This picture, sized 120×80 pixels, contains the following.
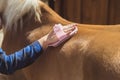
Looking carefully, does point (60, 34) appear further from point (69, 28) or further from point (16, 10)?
point (16, 10)

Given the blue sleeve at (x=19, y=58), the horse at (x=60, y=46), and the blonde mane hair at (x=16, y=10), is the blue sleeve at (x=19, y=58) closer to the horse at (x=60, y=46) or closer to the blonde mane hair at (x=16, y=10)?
the horse at (x=60, y=46)

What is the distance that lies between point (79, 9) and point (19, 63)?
160 cm

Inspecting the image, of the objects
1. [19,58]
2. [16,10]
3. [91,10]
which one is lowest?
[91,10]

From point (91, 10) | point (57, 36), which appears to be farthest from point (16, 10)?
point (91, 10)

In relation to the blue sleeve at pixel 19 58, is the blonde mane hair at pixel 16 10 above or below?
above

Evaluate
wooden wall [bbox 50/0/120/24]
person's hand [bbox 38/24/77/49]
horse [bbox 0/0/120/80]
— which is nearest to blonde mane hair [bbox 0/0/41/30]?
horse [bbox 0/0/120/80]

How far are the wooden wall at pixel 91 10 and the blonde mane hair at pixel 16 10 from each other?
124 centimetres

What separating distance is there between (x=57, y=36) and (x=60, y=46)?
0.04m

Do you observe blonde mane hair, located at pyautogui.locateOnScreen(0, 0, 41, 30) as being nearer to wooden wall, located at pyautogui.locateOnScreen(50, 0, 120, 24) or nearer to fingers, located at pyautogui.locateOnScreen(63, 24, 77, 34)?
fingers, located at pyautogui.locateOnScreen(63, 24, 77, 34)

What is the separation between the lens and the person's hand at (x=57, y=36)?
1.36m

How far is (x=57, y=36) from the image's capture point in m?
1.38

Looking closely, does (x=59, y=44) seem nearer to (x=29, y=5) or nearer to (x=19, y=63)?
(x=19, y=63)

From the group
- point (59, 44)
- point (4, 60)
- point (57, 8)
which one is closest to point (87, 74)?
point (59, 44)

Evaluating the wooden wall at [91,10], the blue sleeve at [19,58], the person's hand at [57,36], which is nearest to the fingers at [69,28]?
the person's hand at [57,36]
